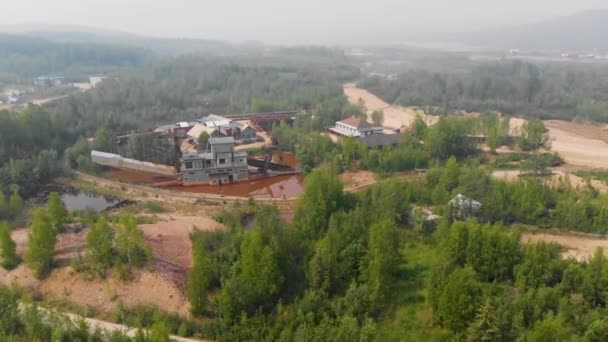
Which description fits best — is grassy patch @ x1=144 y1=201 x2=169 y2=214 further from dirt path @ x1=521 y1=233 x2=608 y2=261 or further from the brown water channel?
dirt path @ x1=521 y1=233 x2=608 y2=261

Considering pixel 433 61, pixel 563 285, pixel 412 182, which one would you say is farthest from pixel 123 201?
pixel 433 61

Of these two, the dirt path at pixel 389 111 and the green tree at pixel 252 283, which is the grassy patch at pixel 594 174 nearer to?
the dirt path at pixel 389 111

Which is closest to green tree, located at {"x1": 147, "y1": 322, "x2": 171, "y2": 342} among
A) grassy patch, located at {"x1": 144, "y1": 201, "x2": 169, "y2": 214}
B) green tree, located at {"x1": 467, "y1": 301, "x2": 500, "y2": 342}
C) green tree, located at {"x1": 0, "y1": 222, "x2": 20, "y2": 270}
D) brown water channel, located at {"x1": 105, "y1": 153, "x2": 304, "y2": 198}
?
green tree, located at {"x1": 0, "y1": 222, "x2": 20, "y2": 270}

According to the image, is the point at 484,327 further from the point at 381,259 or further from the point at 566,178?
the point at 566,178

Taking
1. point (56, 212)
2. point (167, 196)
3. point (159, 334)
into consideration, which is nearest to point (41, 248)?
point (56, 212)

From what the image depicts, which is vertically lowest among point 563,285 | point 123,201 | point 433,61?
point 123,201

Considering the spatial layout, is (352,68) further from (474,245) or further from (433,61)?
(474,245)
